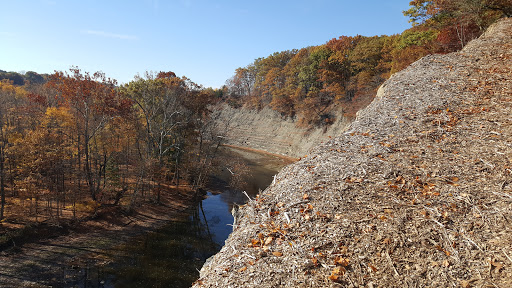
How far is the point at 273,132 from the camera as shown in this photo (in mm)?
44906

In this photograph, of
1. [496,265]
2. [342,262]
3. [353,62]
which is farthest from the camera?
[353,62]

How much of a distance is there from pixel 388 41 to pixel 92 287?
126 feet

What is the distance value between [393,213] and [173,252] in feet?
41.8

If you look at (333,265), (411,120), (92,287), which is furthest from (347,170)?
(92,287)

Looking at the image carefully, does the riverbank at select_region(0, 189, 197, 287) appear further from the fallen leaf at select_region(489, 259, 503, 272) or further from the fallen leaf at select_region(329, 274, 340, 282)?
the fallen leaf at select_region(489, 259, 503, 272)

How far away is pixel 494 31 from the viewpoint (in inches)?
542

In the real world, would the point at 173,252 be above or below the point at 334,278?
below

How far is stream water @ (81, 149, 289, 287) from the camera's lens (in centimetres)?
1148

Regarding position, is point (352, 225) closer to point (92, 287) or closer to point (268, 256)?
point (268, 256)

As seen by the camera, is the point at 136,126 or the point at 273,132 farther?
the point at 273,132

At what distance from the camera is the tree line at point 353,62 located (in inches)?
680

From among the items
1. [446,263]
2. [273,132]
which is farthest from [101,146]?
[273,132]

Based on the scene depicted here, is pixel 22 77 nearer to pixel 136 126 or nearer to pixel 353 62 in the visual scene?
pixel 136 126

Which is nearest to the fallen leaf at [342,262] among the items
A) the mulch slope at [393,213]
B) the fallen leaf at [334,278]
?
the mulch slope at [393,213]
